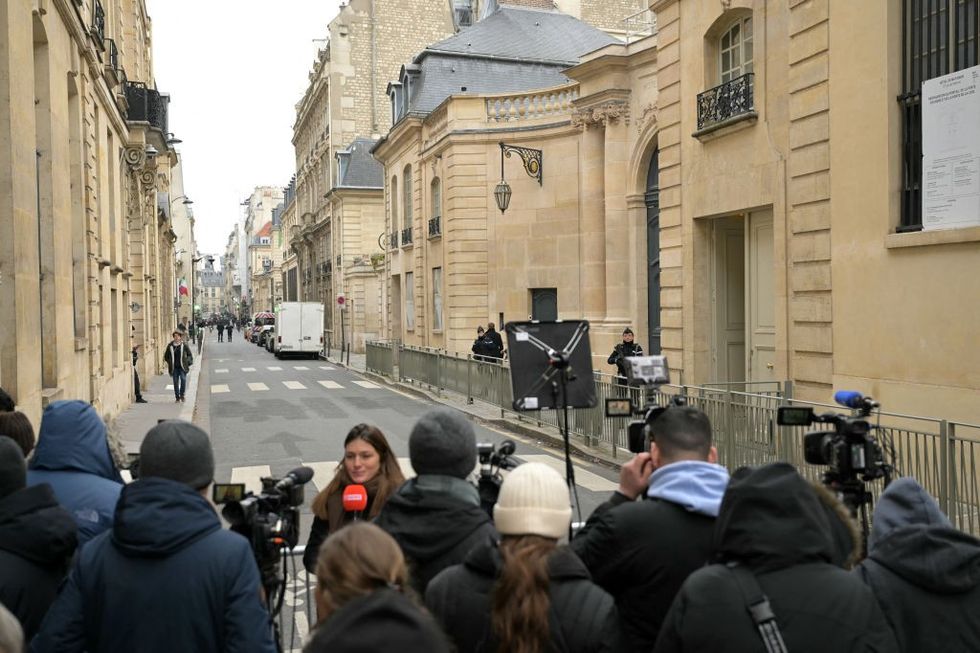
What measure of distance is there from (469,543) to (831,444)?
1842mm

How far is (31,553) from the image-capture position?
315 centimetres

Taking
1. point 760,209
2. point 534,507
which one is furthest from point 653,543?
point 760,209

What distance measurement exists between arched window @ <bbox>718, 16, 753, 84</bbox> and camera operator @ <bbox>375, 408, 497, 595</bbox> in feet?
37.8

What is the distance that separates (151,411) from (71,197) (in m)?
6.87

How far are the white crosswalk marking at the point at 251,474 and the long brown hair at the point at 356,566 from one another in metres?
9.29

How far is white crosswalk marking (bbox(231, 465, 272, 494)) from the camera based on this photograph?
1148cm

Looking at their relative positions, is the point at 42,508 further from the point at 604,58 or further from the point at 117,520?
the point at 604,58

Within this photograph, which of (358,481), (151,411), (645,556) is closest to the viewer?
(645,556)

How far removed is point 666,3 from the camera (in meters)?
14.9

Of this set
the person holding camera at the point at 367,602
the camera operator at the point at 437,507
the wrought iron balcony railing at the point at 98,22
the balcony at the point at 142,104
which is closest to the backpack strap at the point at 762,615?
the person holding camera at the point at 367,602

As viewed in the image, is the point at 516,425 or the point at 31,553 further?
the point at 516,425

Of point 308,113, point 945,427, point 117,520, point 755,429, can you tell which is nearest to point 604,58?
point 755,429

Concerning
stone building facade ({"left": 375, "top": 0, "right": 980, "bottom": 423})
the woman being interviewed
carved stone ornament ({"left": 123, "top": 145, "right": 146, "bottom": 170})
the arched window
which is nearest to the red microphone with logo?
the woman being interviewed

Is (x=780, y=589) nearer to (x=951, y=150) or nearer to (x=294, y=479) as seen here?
(x=294, y=479)
